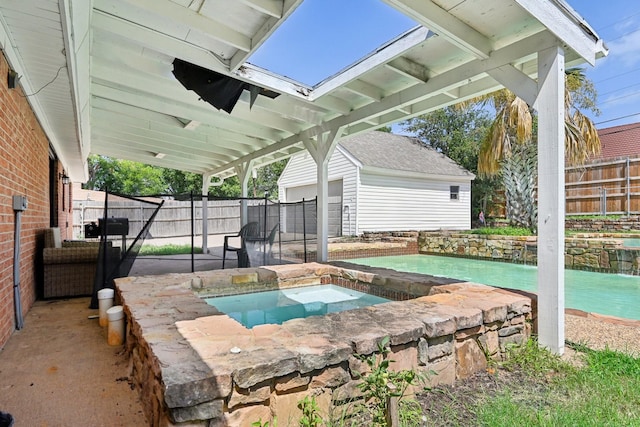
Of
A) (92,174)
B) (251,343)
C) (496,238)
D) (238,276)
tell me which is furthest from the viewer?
(92,174)

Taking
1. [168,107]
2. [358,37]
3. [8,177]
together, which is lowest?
[8,177]

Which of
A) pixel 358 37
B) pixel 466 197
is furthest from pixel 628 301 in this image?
pixel 466 197

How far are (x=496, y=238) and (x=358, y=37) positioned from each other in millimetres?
7284

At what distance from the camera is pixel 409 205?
12.9 m

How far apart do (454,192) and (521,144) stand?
438 cm

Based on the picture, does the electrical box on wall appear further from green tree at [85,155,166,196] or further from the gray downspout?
green tree at [85,155,166,196]

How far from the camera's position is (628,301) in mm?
4852

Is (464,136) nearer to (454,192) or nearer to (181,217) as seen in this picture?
(454,192)

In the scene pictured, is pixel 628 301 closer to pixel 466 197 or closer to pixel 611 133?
pixel 466 197

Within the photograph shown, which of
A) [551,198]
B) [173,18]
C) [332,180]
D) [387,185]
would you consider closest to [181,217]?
[332,180]

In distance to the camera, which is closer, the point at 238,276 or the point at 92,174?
the point at 238,276

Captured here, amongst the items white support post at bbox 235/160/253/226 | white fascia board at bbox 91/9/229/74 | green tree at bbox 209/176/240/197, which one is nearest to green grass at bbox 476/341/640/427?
white fascia board at bbox 91/9/229/74

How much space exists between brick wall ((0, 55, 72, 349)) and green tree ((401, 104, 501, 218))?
16.9 m

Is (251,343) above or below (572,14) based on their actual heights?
below
